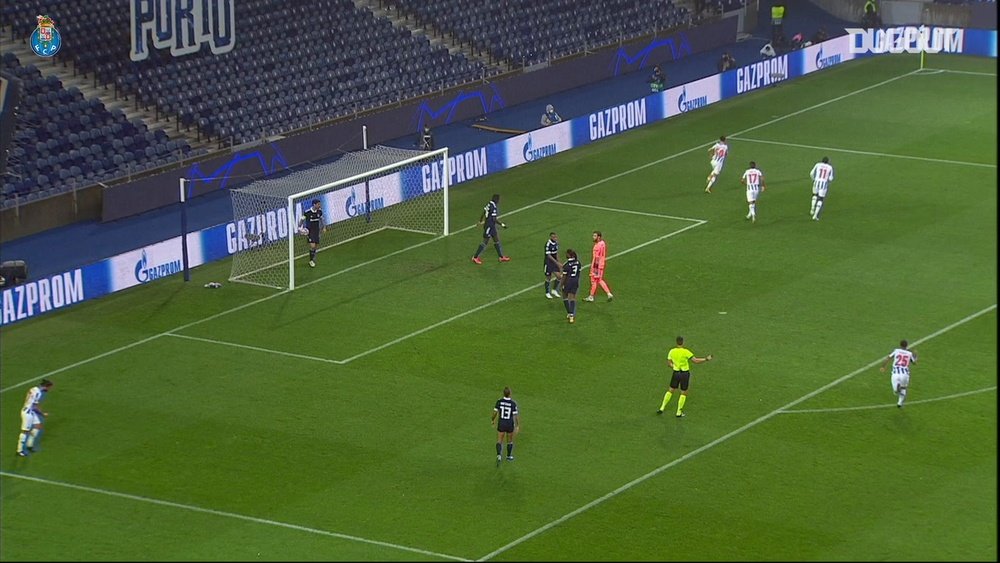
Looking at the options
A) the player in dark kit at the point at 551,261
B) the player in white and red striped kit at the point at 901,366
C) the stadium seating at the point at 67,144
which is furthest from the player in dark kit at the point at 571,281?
the stadium seating at the point at 67,144

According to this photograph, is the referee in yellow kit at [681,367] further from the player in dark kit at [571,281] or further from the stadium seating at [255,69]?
the stadium seating at [255,69]

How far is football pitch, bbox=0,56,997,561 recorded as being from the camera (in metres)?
28.1

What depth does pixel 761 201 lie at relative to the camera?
4916cm

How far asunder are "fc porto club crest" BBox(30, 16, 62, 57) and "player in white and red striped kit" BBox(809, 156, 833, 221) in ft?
69.6

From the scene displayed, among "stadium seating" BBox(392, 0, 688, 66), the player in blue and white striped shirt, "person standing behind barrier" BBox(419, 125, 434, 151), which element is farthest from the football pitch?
"stadium seating" BBox(392, 0, 688, 66)

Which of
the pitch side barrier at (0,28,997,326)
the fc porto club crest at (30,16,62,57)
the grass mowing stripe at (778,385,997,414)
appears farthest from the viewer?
the fc porto club crest at (30,16,62,57)

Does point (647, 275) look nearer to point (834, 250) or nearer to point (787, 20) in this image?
point (834, 250)

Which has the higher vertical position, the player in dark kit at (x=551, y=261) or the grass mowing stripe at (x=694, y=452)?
the player in dark kit at (x=551, y=261)

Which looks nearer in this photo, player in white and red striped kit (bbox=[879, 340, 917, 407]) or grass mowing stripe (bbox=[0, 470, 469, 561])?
grass mowing stripe (bbox=[0, 470, 469, 561])

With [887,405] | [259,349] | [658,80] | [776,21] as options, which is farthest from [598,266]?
[776,21]

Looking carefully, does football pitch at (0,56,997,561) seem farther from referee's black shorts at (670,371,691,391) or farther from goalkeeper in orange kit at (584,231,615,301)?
referee's black shorts at (670,371,691,391)

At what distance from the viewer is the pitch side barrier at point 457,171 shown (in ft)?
132

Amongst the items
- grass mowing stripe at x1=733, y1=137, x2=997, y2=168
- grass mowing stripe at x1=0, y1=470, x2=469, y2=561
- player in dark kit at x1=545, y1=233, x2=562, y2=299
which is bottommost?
grass mowing stripe at x1=733, y1=137, x2=997, y2=168

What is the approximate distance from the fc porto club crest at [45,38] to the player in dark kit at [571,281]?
57.8ft
